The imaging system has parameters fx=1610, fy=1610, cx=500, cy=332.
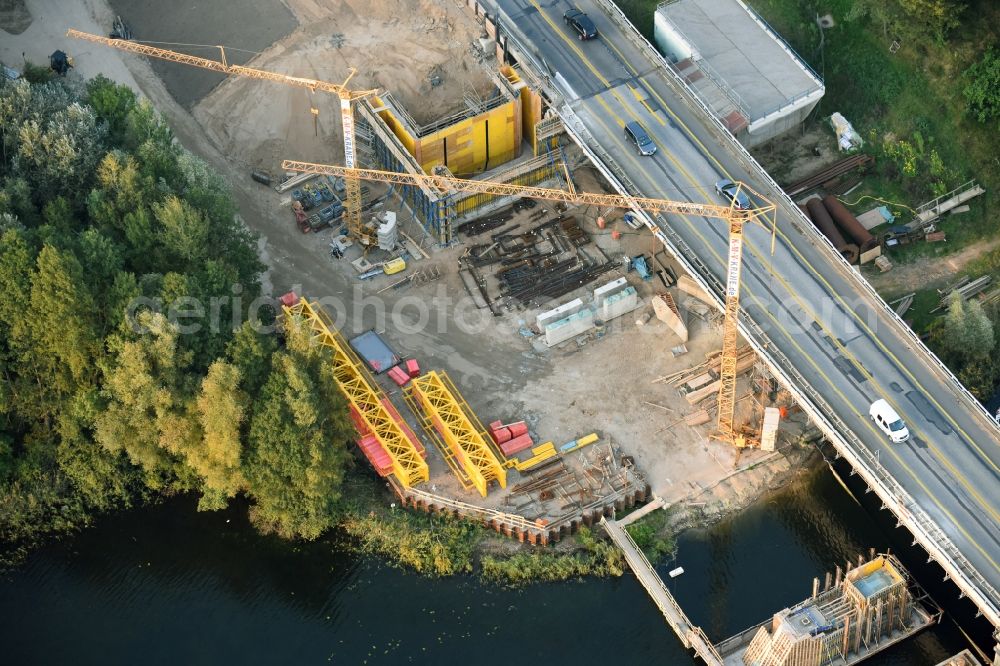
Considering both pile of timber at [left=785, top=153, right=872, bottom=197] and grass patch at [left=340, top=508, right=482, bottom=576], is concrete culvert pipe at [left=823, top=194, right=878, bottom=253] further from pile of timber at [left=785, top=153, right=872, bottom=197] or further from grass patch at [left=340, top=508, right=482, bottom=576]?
grass patch at [left=340, top=508, right=482, bottom=576]

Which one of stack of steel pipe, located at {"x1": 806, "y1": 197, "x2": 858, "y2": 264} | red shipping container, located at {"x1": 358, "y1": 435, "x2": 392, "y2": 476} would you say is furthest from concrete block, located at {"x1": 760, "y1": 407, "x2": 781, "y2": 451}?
red shipping container, located at {"x1": 358, "y1": 435, "x2": 392, "y2": 476}

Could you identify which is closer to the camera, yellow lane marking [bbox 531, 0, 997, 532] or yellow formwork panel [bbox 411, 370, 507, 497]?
yellow lane marking [bbox 531, 0, 997, 532]

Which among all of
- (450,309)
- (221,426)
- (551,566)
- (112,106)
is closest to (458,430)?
(551,566)

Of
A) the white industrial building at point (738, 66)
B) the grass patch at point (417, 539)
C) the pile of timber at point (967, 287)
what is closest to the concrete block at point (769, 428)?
the pile of timber at point (967, 287)

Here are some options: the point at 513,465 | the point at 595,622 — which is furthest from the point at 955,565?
the point at 513,465

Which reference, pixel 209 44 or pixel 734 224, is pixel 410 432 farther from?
pixel 209 44
